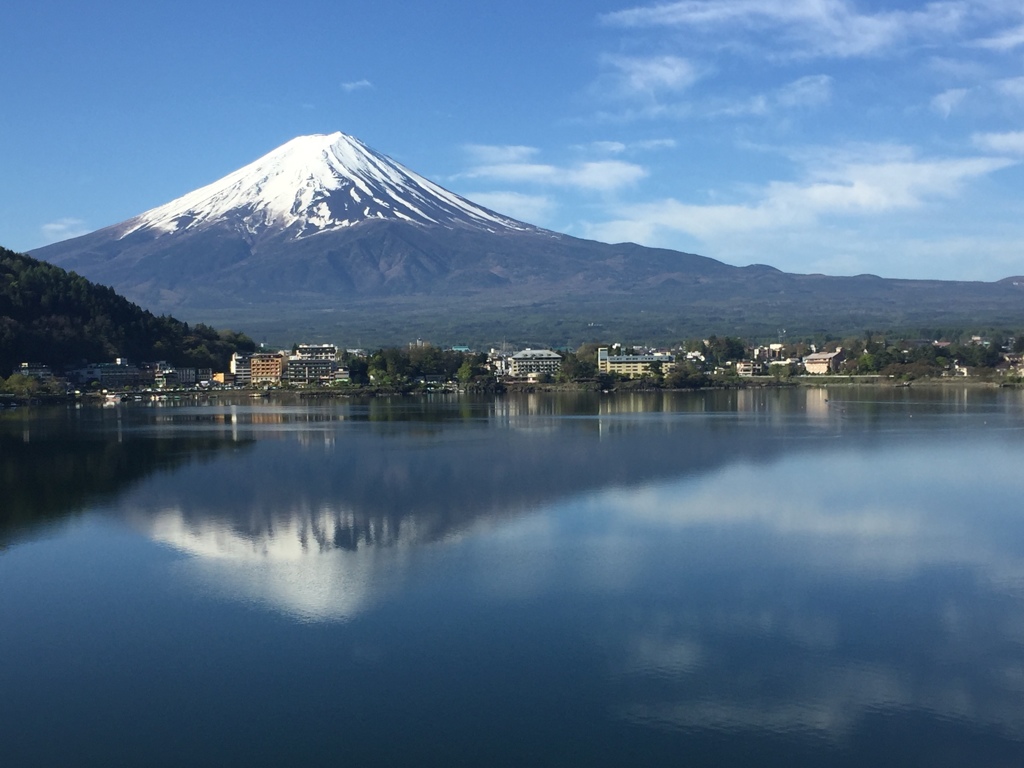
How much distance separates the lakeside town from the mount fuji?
17.0 meters

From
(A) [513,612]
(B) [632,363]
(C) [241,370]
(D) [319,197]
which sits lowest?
(A) [513,612]

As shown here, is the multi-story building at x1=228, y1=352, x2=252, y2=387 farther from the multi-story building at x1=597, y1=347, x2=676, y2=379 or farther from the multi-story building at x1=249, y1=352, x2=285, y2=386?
the multi-story building at x1=597, y1=347, x2=676, y2=379

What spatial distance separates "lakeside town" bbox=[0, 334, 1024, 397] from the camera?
23047 millimetres

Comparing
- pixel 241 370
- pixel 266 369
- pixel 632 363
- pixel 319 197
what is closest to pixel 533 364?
pixel 632 363

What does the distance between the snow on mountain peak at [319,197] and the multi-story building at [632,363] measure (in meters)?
36.0

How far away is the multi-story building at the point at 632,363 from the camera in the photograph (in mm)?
25750

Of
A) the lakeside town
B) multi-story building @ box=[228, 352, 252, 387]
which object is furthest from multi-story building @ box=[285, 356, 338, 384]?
multi-story building @ box=[228, 352, 252, 387]

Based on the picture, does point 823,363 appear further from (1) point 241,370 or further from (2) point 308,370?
(1) point 241,370

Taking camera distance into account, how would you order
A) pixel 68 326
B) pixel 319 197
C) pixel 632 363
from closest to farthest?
1. pixel 68 326
2. pixel 632 363
3. pixel 319 197

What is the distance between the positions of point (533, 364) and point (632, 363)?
2.37 meters

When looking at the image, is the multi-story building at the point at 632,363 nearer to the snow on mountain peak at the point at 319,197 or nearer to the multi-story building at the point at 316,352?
the multi-story building at the point at 316,352

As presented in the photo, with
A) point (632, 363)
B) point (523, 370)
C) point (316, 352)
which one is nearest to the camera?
point (632, 363)

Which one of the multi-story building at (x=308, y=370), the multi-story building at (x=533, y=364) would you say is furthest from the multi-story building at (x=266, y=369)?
the multi-story building at (x=533, y=364)

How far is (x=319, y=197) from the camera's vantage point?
6247 cm
